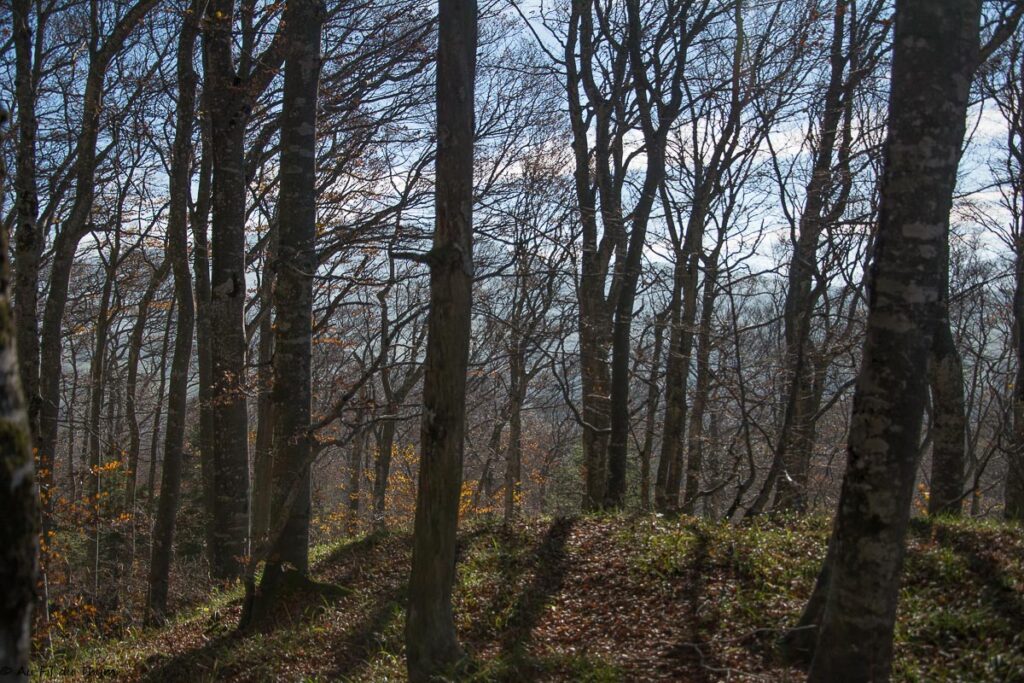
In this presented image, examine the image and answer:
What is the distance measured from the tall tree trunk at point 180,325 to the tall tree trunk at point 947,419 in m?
10.1

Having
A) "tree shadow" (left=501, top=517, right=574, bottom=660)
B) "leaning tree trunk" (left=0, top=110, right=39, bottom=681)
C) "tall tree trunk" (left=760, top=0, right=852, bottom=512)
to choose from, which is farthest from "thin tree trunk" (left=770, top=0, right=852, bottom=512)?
"leaning tree trunk" (left=0, top=110, right=39, bottom=681)

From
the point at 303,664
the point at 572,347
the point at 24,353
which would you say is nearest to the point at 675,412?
the point at 572,347

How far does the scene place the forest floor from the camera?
4848 mm

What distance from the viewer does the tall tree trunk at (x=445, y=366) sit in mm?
5008

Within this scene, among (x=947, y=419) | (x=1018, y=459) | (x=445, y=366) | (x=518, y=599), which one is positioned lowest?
(x=518, y=599)

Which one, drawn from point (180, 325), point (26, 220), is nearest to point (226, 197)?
point (26, 220)

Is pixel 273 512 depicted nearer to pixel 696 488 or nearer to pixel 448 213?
pixel 448 213

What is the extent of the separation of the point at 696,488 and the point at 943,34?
1065 centimetres

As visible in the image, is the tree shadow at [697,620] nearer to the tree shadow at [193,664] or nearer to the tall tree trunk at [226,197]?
the tree shadow at [193,664]

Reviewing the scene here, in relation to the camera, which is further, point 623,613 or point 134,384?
point 134,384

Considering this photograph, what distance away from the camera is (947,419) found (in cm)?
820

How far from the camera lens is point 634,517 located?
798 centimetres

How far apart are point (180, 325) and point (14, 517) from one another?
1175 cm

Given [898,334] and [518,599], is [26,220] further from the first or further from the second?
[898,334]
